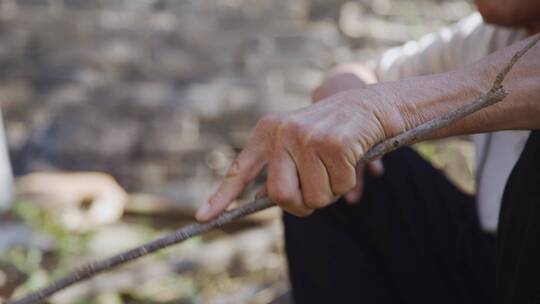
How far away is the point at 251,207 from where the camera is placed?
54.2 inches

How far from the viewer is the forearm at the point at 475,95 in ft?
4.33

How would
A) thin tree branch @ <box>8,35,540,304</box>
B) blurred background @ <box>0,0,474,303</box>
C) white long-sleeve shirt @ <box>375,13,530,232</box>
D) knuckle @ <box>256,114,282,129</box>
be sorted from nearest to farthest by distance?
1. thin tree branch @ <box>8,35,540,304</box>
2. knuckle @ <box>256,114,282,129</box>
3. white long-sleeve shirt @ <box>375,13,530,232</box>
4. blurred background @ <box>0,0,474,303</box>

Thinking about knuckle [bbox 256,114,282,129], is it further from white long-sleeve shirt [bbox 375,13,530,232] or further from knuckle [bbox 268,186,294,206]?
white long-sleeve shirt [bbox 375,13,530,232]

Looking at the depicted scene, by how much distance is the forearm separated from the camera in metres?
1.32

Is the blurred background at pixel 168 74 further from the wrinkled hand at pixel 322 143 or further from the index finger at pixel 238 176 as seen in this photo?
the wrinkled hand at pixel 322 143

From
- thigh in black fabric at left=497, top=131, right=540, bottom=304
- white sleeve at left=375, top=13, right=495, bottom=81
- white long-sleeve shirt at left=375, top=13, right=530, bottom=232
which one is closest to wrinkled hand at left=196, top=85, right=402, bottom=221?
thigh in black fabric at left=497, top=131, right=540, bottom=304

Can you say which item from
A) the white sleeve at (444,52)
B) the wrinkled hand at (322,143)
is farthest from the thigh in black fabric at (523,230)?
the white sleeve at (444,52)

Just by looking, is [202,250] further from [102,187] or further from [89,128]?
[89,128]

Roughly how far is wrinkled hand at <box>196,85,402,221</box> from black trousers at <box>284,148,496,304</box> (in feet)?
1.99

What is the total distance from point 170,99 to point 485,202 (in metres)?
3.12

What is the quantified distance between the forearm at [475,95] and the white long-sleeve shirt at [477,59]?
516mm

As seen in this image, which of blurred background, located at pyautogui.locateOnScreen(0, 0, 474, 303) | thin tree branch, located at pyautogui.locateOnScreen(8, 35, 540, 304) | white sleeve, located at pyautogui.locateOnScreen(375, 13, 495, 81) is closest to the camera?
thin tree branch, located at pyautogui.locateOnScreen(8, 35, 540, 304)

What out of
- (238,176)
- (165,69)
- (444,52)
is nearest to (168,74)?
(165,69)

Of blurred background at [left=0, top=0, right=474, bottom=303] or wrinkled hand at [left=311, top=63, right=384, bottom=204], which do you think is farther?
blurred background at [left=0, top=0, right=474, bottom=303]
